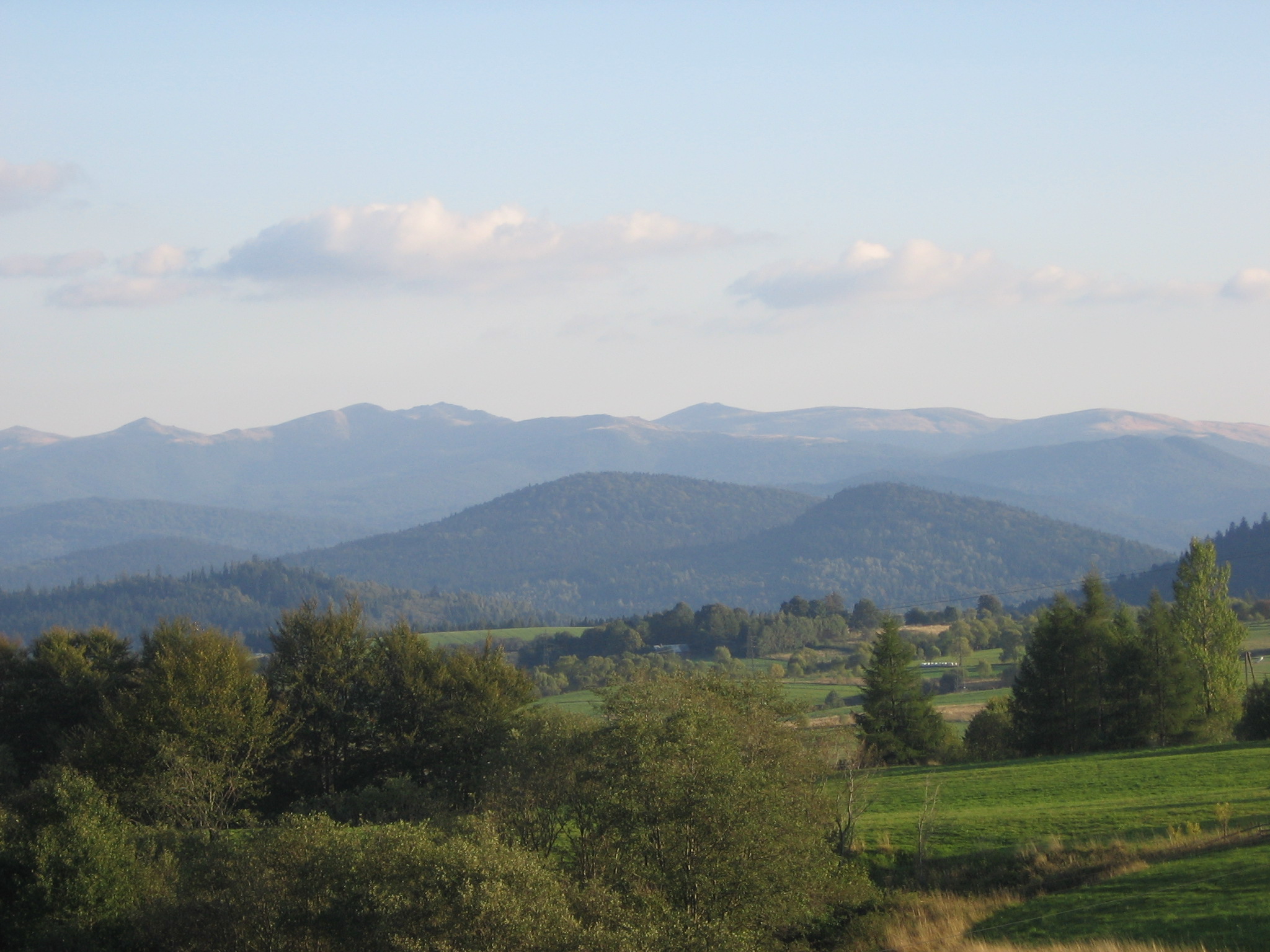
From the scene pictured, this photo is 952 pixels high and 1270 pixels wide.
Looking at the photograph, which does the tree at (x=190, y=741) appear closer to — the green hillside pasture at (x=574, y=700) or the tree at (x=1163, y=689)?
the tree at (x=1163, y=689)

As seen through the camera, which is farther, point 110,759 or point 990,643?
point 990,643

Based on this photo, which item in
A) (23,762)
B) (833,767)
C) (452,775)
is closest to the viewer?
(833,767)

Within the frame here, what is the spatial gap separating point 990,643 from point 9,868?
408ft

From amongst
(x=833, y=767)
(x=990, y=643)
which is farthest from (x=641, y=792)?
(x=990, y=643)

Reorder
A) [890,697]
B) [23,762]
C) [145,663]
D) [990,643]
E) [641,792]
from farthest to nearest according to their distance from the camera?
[990,643] < [890,697] < [145,663] < [23,762] < [641,792]

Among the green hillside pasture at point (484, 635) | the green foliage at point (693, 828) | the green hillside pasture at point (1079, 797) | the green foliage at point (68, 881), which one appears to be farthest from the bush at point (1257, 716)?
the green hillside pasture at point (484, 635)

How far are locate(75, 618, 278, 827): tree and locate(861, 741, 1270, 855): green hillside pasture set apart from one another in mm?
22982

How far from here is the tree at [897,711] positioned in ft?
187

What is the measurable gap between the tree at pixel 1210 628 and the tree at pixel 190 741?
1750 inches

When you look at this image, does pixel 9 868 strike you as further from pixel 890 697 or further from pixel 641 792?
pixel 890 697

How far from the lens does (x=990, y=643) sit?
449 feet

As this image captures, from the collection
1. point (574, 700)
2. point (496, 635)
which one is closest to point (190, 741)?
point (574, 700)

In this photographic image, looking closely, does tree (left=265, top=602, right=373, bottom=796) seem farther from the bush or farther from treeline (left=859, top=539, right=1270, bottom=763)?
the bush

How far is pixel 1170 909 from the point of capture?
947 inches
